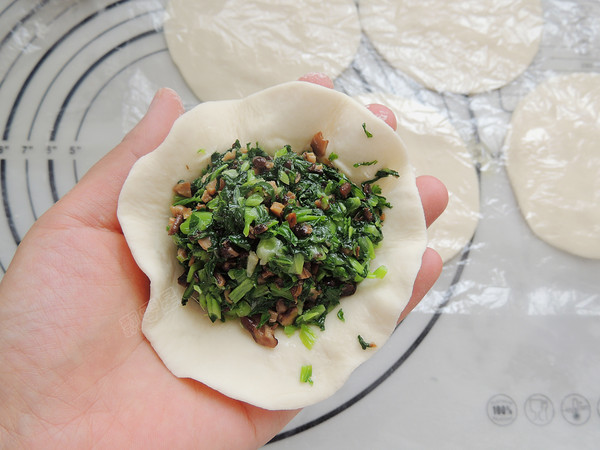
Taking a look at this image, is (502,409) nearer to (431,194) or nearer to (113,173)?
(431,194)

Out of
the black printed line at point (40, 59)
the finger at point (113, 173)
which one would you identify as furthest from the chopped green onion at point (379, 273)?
the black printed line at point (40, 59)

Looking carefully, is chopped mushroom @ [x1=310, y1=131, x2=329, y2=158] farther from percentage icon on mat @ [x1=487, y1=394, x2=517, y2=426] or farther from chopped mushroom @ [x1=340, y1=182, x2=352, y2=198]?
percentage icon on mat @ [x1=487, y1=394, x2=517, y2=426]

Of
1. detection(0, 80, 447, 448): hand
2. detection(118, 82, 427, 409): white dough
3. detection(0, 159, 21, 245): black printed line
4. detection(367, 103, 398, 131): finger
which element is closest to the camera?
detection(0, 80, 447, 448): hand

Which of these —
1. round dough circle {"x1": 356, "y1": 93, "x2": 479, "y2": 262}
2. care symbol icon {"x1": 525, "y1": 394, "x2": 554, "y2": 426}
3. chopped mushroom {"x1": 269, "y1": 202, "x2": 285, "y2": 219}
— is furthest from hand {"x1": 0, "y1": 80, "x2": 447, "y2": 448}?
care symbol icon {"x1": 525, "y1": 394, "x2": 554, "y2": 426}

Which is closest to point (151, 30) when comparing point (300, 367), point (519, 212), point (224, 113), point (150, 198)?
point (224, 113)

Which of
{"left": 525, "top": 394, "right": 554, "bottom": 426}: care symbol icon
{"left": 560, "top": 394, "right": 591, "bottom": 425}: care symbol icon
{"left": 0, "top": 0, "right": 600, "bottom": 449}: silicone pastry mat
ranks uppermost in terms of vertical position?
{"left": 0, "top": 0, "right": 600, "bottom": 449}: silicone pastry mat

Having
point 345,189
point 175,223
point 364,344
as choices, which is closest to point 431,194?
point 345,189
